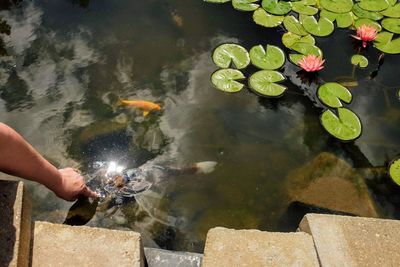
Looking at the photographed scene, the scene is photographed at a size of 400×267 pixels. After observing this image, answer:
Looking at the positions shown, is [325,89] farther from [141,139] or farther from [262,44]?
[141,139]

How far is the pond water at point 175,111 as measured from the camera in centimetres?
246

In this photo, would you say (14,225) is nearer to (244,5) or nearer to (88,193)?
(88,193)

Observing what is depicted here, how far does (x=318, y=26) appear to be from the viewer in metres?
3.36

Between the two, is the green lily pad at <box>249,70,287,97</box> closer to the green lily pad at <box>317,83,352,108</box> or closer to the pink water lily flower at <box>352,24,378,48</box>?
the green lily pad at <box>317,83,352,108</box>

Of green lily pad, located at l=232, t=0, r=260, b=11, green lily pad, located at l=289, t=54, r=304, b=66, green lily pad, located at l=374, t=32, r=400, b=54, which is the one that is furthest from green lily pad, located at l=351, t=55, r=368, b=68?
green lily pad, located at l=232, t=0, r=260, b=11

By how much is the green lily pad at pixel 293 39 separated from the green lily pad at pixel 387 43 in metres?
0.53

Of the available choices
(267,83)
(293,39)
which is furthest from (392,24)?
(267,83)

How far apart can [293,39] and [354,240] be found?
1.91 meters

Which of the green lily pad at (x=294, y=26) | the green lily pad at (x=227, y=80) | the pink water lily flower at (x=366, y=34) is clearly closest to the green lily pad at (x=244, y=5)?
the green lily pad at (x=294, y=26)

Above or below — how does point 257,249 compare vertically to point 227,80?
above

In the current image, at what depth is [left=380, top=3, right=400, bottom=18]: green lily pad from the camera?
343 cm

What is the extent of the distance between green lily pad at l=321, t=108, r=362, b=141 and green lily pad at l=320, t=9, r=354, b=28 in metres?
0.94

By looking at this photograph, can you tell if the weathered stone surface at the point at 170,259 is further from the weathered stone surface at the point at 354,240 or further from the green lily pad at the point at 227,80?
the green lily pad at the point at 227,80

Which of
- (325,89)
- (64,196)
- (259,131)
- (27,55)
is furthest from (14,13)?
(325,89)
